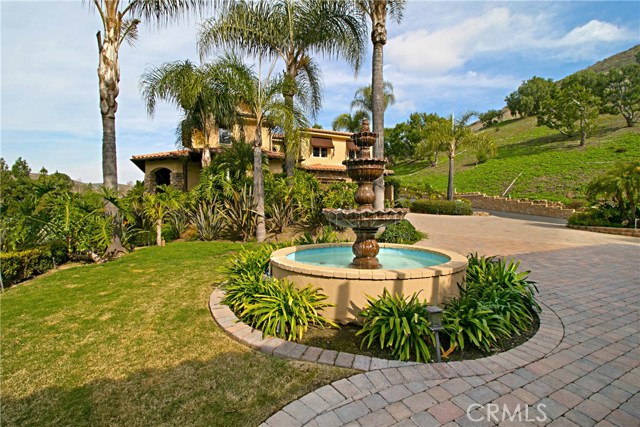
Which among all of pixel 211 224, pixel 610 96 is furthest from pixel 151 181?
pixel 610 96

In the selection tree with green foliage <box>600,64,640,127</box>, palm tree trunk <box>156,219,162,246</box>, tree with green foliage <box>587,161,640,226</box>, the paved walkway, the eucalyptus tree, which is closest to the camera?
the paved walkway

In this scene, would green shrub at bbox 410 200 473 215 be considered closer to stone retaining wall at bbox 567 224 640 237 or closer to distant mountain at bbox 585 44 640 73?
stone retaining wall at bbox 567 224 640 237

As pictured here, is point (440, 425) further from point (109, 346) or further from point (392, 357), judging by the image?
point (109, 346)

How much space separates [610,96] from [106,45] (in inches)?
2464

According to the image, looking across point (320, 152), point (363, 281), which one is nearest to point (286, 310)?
point (363, 281)

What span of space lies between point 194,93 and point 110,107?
3.50 m

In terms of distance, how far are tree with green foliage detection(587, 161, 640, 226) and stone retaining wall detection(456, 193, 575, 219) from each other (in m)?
6.33

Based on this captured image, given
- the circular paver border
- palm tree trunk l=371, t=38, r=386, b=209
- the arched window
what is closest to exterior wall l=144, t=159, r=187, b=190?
the arched window

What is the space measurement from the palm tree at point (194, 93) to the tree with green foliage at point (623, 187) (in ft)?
59.1

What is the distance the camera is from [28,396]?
299 cm

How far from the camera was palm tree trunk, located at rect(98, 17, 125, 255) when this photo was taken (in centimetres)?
919

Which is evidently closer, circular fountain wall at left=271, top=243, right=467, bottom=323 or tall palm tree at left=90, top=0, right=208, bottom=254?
circular fountain wall at left=271, top=243, right=467, bottom=323

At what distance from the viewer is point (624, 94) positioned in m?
42.4

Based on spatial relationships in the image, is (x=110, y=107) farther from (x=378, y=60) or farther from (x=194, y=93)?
(x=378, y=60)
